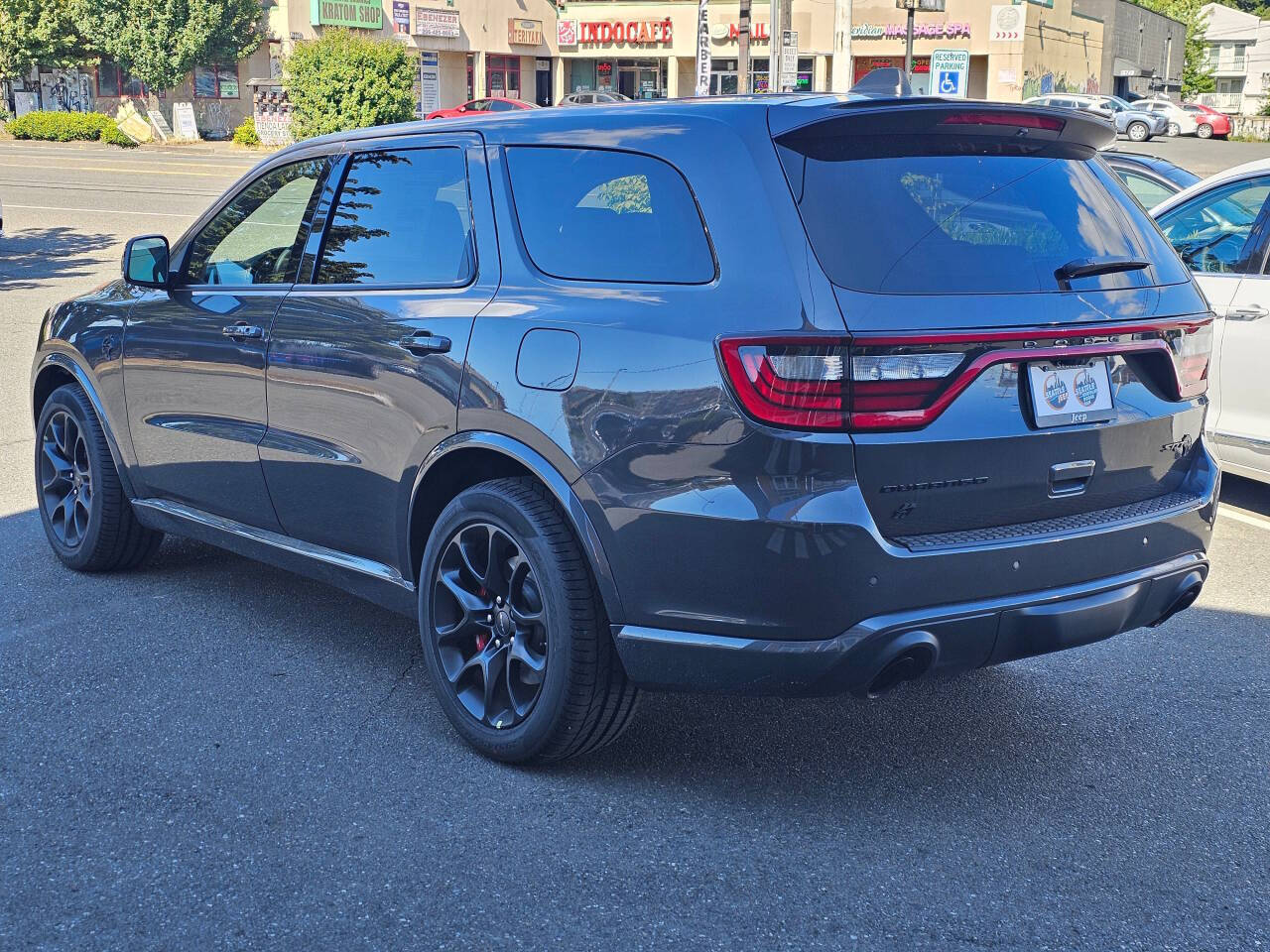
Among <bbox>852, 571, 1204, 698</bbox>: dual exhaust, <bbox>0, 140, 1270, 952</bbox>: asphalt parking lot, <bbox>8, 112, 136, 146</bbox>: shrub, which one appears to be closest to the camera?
<bbox>0, 140, 1270, 952</bbox>: asphalt parking lot

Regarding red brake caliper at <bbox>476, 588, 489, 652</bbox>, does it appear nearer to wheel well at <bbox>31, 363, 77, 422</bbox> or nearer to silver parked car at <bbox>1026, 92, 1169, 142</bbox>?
wheel well at <bbox>31, 363, 77, 422</bbox>

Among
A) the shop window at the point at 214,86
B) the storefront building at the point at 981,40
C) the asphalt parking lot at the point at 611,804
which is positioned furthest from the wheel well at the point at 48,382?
the storefront building at the point at 981,40

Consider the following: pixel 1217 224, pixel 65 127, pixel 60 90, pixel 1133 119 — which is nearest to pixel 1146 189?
pixel 1217 224

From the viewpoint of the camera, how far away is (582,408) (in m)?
3.57

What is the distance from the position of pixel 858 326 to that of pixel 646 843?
4.59ft

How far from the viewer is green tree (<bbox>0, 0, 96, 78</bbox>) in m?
53.9

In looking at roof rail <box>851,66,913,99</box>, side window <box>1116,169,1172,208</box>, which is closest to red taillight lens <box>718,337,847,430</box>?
roof rail <box>851,66,913,99</box>

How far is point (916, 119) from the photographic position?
357cm

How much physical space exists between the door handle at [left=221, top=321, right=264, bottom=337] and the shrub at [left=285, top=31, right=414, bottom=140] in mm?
35944

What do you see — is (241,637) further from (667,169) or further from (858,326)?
(858,326)

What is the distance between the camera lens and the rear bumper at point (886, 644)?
10.8ft

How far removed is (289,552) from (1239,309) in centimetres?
460

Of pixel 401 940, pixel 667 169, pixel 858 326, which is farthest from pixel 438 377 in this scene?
pixel 401 940

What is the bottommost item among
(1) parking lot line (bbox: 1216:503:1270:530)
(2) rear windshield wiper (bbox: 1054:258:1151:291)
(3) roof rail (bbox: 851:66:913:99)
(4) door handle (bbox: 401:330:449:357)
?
(1) parking lot line (bbox: 1216:503:1270:530)
